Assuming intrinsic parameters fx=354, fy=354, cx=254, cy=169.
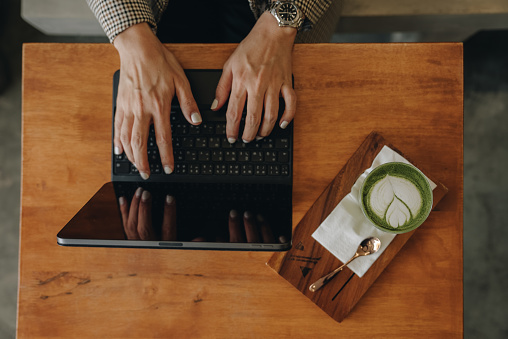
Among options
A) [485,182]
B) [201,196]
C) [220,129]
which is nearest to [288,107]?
[220,129]

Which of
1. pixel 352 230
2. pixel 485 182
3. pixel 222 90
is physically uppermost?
pixel 222 90

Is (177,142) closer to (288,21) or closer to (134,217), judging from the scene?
(134,217)

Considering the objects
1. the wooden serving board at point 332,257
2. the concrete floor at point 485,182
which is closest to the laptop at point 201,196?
Result: the wooden serving board at point 332,257

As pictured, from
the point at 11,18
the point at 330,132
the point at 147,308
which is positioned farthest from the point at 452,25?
the point at 11,18

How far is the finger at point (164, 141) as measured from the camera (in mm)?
699

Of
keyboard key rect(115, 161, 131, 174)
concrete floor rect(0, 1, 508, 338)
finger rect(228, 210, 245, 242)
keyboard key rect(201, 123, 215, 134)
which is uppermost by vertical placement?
keyboard key rect(201, 123, 215, 134)

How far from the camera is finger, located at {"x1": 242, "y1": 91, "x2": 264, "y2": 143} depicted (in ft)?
2.30

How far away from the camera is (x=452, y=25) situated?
1.24 metres

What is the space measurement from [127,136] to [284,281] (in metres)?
0.44

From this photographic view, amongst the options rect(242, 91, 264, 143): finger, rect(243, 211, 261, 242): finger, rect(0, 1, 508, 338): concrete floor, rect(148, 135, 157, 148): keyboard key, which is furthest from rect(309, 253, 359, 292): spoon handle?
rect(0, 1, 508, 338): concrete floor

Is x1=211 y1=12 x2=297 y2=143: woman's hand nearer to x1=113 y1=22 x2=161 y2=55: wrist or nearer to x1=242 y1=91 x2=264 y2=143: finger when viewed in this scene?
x1=242 y1=91 x2=264 y2=143: finger

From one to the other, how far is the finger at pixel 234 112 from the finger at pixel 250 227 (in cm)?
17

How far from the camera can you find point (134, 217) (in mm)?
611

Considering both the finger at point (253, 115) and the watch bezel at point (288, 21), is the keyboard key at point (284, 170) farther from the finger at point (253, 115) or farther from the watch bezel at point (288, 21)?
the watch bezel at point (288, 21)
